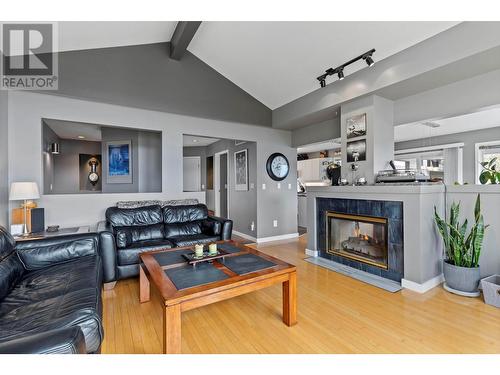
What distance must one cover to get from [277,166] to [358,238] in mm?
2352

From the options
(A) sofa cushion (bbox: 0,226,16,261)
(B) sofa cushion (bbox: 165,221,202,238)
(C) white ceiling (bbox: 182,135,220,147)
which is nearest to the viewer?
(A) sofa cushion (bbox: 0,226,16,261)

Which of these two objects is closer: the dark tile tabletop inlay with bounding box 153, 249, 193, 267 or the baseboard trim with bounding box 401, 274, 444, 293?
the dark tile tabletop inlay with bounding box 153, 249, 193, 267

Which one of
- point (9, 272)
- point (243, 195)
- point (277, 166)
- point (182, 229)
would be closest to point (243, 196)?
point (243, 195)

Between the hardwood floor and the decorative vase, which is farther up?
the decorative vase

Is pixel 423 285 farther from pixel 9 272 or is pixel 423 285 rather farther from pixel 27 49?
pixel 27 49

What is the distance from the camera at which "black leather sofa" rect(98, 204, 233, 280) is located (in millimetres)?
2770

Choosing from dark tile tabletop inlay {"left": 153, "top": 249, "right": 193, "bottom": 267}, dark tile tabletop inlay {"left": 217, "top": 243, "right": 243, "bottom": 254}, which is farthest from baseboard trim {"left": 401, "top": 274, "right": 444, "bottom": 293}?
dark tile tabletop inlay {"left": 153, "top": 249, "right": 193, "bottom": 267}

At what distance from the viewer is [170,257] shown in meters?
2.28

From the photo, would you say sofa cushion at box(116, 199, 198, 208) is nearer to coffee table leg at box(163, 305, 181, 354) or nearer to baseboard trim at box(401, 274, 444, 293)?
coffee table leg at box(163, 305, 181, 354)

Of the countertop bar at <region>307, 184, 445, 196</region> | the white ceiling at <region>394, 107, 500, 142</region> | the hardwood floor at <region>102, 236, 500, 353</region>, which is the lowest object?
the hardwood floor at <region>102, 236, 500, 353</region>

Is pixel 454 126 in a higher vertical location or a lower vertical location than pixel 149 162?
higher

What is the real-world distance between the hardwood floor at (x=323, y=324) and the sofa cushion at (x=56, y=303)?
1.51ft

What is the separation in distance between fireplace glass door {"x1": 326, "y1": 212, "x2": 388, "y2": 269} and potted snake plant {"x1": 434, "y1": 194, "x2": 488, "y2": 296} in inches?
23.0
